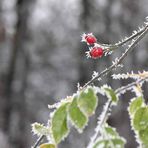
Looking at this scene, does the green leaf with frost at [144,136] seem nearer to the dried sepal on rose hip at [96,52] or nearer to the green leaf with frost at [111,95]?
the green leaf with frost at [111,95]

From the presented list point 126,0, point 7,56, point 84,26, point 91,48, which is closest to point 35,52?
point 7,56

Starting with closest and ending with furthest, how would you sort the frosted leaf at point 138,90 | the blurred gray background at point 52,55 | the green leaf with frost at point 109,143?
the green leaf with frost at point 109,143 < the frosted leaf at point 138,90 < the blurred gray background at point 52,55

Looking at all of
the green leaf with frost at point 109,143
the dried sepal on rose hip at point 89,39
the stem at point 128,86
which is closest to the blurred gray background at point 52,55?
the dried sepal on rose hip at point 89,39

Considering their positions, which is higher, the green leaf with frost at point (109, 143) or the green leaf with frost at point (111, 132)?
the green leaf with frost at point (111, 132)

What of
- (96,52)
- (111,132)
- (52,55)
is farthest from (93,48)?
(52,55)

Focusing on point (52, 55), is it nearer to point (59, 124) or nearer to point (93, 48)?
point (93, 48)

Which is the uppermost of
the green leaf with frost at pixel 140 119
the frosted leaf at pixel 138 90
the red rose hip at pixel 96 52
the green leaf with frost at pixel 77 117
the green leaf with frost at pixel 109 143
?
the red rose hip at pixel 96 52

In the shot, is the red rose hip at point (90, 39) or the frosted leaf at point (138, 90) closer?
the frosted leaf at point (138, 90)
